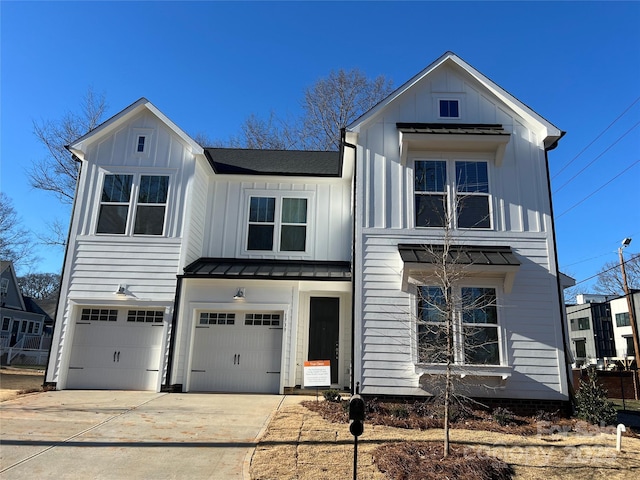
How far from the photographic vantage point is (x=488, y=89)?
11.1 meters

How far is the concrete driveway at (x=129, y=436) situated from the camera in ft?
18.1

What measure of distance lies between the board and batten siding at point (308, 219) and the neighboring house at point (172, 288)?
7 centimetres

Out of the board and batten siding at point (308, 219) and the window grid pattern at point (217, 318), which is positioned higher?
the board and batten siding at point (308, 219)

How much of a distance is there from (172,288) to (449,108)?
8731 mm

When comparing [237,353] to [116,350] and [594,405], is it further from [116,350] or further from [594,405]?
[594,405]

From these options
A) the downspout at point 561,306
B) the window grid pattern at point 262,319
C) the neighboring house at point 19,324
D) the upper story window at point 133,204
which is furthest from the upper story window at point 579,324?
the neighboring house at point 19,324

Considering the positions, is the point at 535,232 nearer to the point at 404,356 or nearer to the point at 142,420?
the point at 404,356

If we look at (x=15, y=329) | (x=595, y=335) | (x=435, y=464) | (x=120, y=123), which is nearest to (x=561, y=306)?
(x=435, y=464)

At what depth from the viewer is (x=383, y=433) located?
7.39 meters

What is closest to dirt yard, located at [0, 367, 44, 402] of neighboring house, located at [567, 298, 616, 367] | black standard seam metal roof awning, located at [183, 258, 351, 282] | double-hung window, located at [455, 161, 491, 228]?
black standard seam metal roof awning, located at [183, 258, 351, 282]

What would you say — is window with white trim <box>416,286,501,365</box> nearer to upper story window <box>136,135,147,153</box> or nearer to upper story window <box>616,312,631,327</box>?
upper story window <box>136,135,147,153</box>

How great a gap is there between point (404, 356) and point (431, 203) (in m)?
3.74

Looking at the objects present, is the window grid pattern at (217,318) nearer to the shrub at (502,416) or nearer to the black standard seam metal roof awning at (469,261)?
the black standard seam metal roof awning at (469,261)

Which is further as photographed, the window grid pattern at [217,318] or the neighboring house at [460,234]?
the window grid pattern at [217,318]
